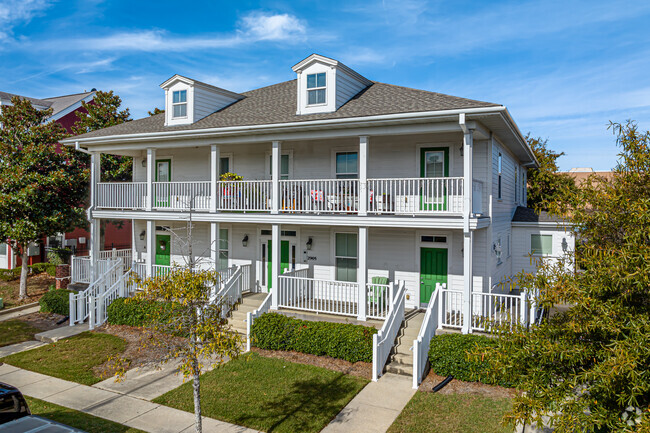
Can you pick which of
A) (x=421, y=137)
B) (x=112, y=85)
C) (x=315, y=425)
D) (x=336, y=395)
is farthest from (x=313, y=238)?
(x=112, y=85)

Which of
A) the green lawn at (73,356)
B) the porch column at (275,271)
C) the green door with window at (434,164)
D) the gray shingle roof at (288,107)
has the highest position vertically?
the gray shingle roof at (288,107)

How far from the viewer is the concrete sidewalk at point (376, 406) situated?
25.1ft

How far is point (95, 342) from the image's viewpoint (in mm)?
12672

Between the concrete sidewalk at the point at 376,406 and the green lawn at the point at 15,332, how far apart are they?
10.6 metres

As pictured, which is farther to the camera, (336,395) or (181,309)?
(336,395)

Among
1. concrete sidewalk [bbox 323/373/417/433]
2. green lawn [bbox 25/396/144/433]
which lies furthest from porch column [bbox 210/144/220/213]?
concrete sidewalk [bbox 323/373/417/433]

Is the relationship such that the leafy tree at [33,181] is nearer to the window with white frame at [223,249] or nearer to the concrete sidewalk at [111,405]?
the window with white frame at [223,249]

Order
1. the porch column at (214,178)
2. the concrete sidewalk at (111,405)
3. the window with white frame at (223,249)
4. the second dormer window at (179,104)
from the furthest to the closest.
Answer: the window with white frame at (223,249) < the second dormer window at (179,104) < the porch column at (214,178) < the concrete sidewalk at (111,405)

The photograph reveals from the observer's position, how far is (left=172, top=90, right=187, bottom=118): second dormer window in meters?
16.2

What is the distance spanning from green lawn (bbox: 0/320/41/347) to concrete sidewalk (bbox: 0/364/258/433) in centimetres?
298

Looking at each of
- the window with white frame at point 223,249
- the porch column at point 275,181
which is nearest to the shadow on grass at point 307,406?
the porch column at point 275,181

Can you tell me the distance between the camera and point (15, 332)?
1379 centimetres

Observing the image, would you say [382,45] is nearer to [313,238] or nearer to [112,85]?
[313,238]

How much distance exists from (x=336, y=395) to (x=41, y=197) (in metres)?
14.6
